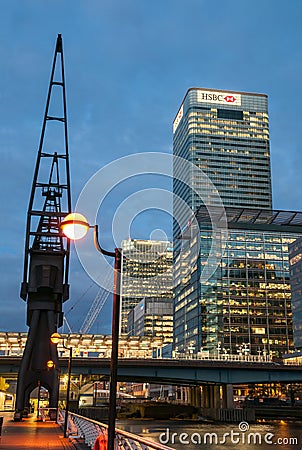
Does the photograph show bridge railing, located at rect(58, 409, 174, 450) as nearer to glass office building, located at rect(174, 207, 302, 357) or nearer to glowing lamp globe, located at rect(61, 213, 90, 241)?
glowing lamp globe, located at rect(61, 213, 90, 241)

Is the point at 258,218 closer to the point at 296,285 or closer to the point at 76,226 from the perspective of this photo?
the point at 296,285

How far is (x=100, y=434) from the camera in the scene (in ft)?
65.2

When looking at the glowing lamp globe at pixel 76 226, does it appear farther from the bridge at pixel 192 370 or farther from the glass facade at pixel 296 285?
the glass facade at pixel 296 285

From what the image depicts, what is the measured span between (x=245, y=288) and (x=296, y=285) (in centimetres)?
1933

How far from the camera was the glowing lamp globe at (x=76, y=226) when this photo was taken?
11297mm

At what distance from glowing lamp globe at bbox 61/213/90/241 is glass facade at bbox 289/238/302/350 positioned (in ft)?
498

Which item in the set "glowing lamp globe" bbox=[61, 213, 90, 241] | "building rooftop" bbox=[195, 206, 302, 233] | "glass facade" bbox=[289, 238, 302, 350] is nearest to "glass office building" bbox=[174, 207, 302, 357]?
"building rooftop" bbox=[195, 206, 302, 233]

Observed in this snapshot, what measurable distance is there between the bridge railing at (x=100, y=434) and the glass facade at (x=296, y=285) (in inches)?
5181

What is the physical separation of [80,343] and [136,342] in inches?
474

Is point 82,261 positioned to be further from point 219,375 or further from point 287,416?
point 287,416

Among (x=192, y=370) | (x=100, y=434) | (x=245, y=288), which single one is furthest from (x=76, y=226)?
(x=245, y=288)

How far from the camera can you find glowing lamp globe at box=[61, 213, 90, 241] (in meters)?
11.3

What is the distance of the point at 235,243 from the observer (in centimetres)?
17712

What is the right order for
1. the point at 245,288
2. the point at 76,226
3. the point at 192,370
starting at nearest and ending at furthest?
the point at 76,226, the point at 192,370, the point at 245,288
